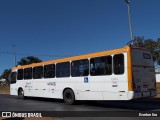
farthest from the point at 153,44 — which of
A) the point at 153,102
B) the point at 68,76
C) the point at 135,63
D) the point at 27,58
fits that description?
the point at 27,58

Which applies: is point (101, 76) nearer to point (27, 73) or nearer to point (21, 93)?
point (27, 73)

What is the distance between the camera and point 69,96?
1962 cm

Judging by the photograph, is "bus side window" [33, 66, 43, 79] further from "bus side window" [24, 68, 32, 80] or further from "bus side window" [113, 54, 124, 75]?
"bus side window" [113, 54, 124, 75]

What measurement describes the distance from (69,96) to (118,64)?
5.15m

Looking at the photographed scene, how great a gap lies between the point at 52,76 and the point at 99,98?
16.6 ft

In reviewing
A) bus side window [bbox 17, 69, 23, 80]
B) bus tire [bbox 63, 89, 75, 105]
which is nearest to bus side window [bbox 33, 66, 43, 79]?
bus side window [bbox 17, 69, 23, 80]

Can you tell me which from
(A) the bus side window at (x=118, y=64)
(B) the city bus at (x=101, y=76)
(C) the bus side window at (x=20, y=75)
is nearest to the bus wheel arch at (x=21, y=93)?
(C) the bus side window at (x=20, y=75)

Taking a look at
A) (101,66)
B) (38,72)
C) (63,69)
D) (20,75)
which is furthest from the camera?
(20,75)

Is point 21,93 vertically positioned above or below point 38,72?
below

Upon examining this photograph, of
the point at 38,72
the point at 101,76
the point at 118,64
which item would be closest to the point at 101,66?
the point at 101,76

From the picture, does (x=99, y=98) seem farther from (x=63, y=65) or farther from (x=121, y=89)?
(x=63, y=65)

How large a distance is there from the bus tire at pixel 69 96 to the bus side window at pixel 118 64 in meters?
4.30

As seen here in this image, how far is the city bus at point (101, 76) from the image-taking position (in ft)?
50.5

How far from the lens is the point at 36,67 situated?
2306 centimetres
